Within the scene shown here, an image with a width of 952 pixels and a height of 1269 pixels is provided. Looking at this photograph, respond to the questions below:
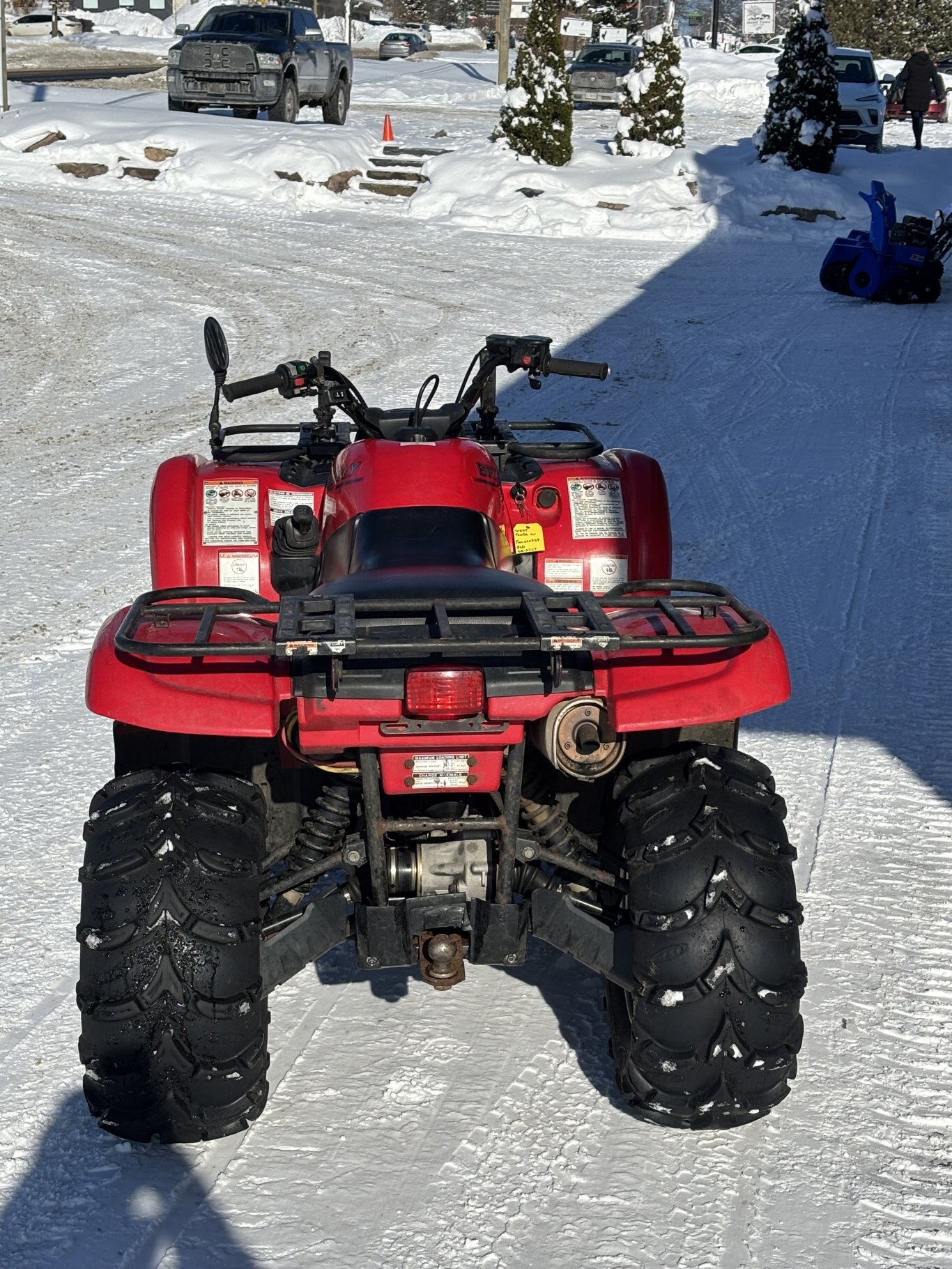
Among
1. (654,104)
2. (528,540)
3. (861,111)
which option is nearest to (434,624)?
(528,540)

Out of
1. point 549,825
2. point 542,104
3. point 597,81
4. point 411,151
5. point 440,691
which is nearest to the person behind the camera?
point 440,691

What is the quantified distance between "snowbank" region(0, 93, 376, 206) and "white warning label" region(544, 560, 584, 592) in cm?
1572

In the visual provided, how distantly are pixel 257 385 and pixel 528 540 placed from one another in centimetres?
106

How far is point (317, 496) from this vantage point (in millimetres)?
5074

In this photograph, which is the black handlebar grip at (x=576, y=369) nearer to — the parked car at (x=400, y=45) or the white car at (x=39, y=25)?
the parked car at (x=400, y=45)

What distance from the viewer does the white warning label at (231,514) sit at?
16.4 ft

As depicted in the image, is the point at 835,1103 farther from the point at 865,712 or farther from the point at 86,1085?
the point at 865,712

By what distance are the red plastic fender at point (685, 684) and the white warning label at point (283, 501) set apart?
182 cm

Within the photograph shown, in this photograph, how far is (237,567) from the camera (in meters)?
4.97

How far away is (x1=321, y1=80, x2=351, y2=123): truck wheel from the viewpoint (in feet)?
82.8

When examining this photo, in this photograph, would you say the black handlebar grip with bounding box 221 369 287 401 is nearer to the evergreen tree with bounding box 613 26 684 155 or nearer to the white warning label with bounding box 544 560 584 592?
the white warning label with bounding box 544 560 584 592

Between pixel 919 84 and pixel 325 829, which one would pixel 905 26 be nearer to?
pixel 919 84

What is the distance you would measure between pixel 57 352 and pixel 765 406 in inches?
218

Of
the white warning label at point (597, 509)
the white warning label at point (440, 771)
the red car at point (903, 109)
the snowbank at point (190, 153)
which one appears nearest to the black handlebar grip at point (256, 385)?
the white warning label at point (597, 509)
